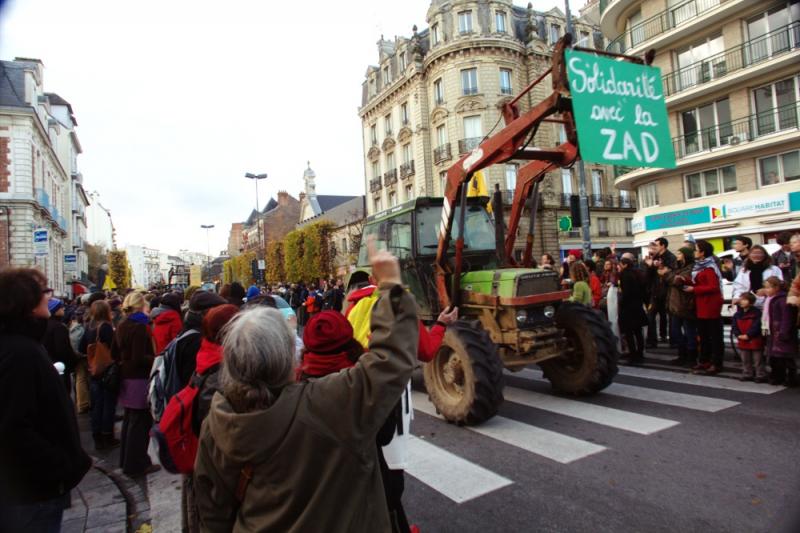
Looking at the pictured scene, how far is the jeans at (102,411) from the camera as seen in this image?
560 centimetres

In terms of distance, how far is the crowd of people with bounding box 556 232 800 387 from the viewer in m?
6.24

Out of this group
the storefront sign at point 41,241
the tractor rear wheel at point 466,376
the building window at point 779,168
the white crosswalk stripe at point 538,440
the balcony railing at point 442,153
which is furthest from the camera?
the balcony railing at point 442,153

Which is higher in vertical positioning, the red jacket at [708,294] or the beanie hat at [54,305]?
the beanie hat at [54,305]

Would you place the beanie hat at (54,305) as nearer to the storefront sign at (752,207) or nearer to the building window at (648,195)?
the storefront sign at (752,207)

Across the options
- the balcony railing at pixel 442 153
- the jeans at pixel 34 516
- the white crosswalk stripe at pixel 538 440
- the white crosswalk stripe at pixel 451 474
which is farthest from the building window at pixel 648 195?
the jeans at pixel 34 516

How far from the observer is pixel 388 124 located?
40406 millimetres

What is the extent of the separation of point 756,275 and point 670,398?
3152 mm

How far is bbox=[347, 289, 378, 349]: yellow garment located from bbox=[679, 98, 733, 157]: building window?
23702 millimetres

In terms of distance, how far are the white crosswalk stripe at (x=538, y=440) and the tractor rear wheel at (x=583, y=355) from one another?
1.26 m

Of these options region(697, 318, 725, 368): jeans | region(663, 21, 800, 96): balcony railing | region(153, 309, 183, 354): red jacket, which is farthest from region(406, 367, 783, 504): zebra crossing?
region(663, 21, 800, 96): balcony railing

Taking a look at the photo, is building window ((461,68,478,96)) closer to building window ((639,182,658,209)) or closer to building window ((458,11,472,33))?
building window ((458,11,472,33))

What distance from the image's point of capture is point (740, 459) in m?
4.04

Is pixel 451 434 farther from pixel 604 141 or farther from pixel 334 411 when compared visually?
pixel 334 411

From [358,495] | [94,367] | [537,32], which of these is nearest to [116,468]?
[94,367]
